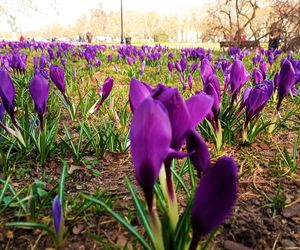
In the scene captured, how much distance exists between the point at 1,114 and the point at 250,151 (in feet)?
5.10

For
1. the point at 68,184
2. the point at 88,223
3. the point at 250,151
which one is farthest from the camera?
the point at 250,151

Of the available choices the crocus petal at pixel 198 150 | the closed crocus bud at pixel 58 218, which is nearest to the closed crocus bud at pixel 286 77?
the crocus petal at pixel 198 150

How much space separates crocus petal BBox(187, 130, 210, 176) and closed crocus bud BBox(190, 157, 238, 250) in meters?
0.17

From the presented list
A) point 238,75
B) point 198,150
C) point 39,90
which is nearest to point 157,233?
point 198,150

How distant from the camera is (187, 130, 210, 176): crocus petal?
0.85 metres

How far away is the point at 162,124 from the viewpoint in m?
0.65

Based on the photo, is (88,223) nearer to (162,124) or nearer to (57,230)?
(57,230)

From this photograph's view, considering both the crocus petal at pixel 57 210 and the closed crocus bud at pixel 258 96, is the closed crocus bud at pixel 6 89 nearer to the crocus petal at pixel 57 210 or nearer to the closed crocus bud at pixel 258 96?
the crocus petal at pixel 57 210

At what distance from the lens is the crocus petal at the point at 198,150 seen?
85 centimetres

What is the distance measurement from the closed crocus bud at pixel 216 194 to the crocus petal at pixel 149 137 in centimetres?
11

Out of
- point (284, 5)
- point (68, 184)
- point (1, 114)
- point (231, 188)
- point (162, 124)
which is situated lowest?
point (68, 184)

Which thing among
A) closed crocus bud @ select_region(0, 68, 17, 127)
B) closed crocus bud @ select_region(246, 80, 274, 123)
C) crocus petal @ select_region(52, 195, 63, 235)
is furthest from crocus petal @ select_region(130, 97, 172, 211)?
closed crocus bud @ select_region(246, 80, 274, 123)

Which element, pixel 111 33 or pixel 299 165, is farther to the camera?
pixel 111 33

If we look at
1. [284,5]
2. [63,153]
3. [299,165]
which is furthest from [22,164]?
[284,5]
